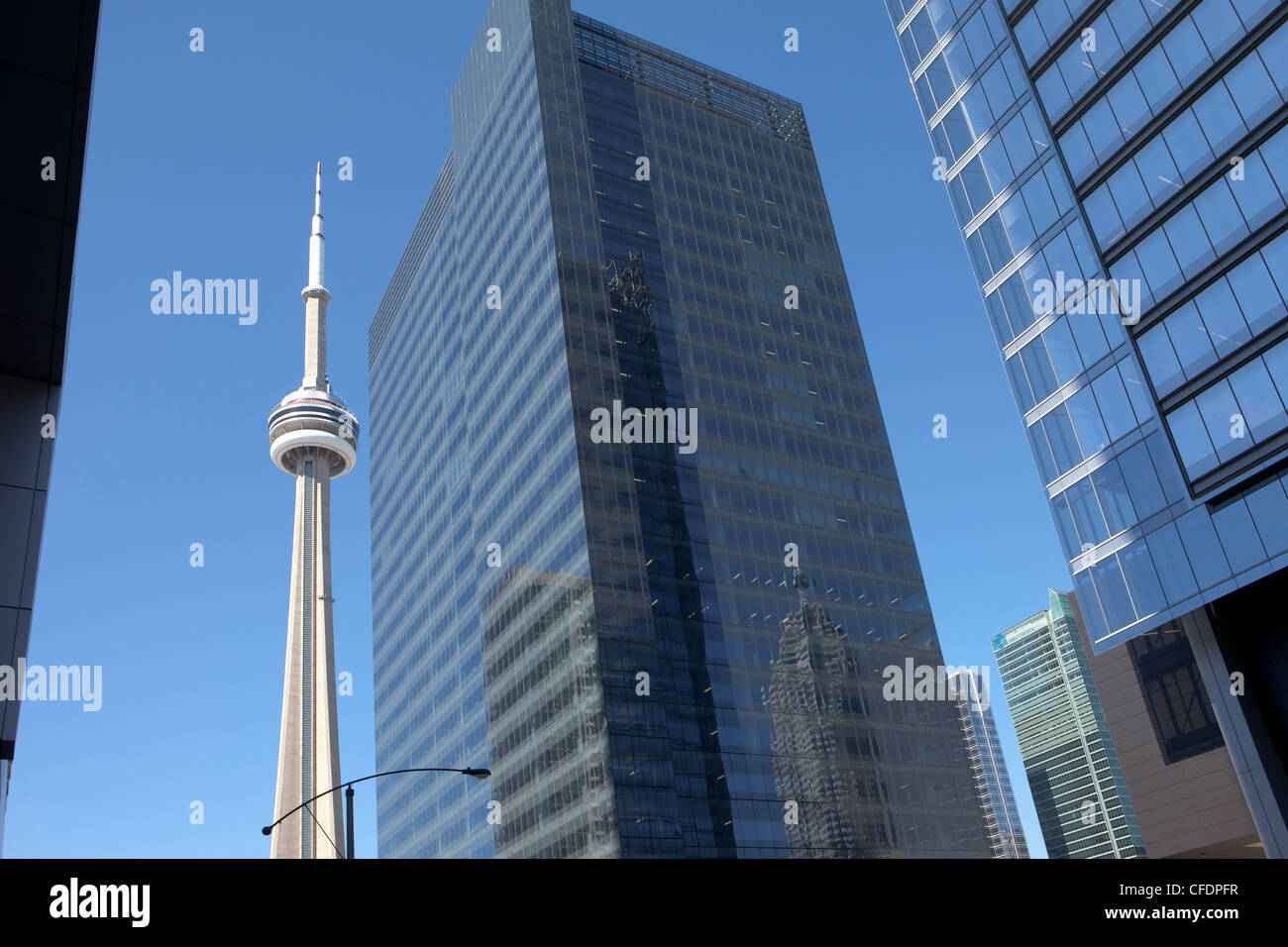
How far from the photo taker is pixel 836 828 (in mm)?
85750

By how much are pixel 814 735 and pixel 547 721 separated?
70.2 feet

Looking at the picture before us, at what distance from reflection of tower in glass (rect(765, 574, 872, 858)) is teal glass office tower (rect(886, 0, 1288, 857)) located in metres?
48.6

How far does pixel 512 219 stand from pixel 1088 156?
71.3m

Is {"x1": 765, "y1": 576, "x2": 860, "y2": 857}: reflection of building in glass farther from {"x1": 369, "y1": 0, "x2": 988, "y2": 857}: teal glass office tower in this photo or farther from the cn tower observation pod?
the cn tower observation pod

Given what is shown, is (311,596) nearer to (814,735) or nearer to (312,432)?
(312,432)

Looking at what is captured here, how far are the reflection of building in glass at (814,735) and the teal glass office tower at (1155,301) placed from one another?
48.6 meters

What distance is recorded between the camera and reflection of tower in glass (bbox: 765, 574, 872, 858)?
8538 cm

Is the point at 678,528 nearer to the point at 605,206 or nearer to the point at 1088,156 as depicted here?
the point at 605,206

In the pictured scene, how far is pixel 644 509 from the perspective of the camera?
91.9m

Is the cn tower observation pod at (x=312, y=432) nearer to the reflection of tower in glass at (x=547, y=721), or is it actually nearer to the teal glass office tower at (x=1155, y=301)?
the reflection of tower in glass at (x=547, y=721)

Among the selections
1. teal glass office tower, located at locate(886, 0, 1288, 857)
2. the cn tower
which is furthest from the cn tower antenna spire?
teal glass office tower, located at locate(886, 0, 1288, 857)

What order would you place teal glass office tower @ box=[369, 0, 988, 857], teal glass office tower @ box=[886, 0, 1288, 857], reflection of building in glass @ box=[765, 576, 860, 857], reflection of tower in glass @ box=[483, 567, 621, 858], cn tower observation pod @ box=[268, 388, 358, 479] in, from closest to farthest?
teal glass office tower @ box=[886, 0, 1288, 857] → reflection of tower in glass @ box=[483, 567, 621, 858] → teal glass office tower @ box=[369, 0, 988, 857] → reflection of building in glass @ box=[765, 576, 860, 857] → cn tower observation pod @ box=[268, 388, 358, 479]

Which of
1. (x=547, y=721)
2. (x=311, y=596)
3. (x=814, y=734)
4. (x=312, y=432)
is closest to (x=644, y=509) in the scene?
(x=547, y=721)

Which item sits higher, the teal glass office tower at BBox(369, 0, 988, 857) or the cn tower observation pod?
the cn tower observation pod
